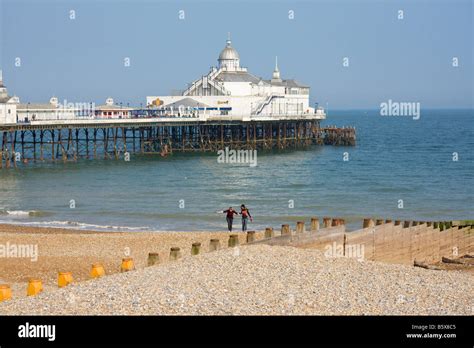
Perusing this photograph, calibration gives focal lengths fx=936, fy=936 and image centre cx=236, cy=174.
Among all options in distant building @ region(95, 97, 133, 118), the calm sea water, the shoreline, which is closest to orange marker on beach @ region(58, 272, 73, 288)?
the shoreline

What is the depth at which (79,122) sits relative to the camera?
54375mm

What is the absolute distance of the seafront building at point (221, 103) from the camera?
6334 centimetres

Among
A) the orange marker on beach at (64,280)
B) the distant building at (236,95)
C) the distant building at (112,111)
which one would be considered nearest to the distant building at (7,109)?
the distant building at (112,111)

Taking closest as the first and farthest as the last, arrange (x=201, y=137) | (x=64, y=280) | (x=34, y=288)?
(x=34, y=288) → (x=64, y=280) → (x=201, y=137)

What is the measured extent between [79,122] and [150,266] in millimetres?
39769

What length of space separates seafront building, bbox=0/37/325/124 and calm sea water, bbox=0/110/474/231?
6.09 meters

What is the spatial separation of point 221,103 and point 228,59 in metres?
8.31

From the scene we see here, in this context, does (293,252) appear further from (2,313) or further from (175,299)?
(2,313)

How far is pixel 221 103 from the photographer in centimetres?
7175

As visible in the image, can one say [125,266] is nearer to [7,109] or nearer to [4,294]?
[4,294]

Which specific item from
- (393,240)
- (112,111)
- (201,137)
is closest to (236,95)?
(201,137)

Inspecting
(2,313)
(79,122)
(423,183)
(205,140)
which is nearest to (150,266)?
(2,313)
